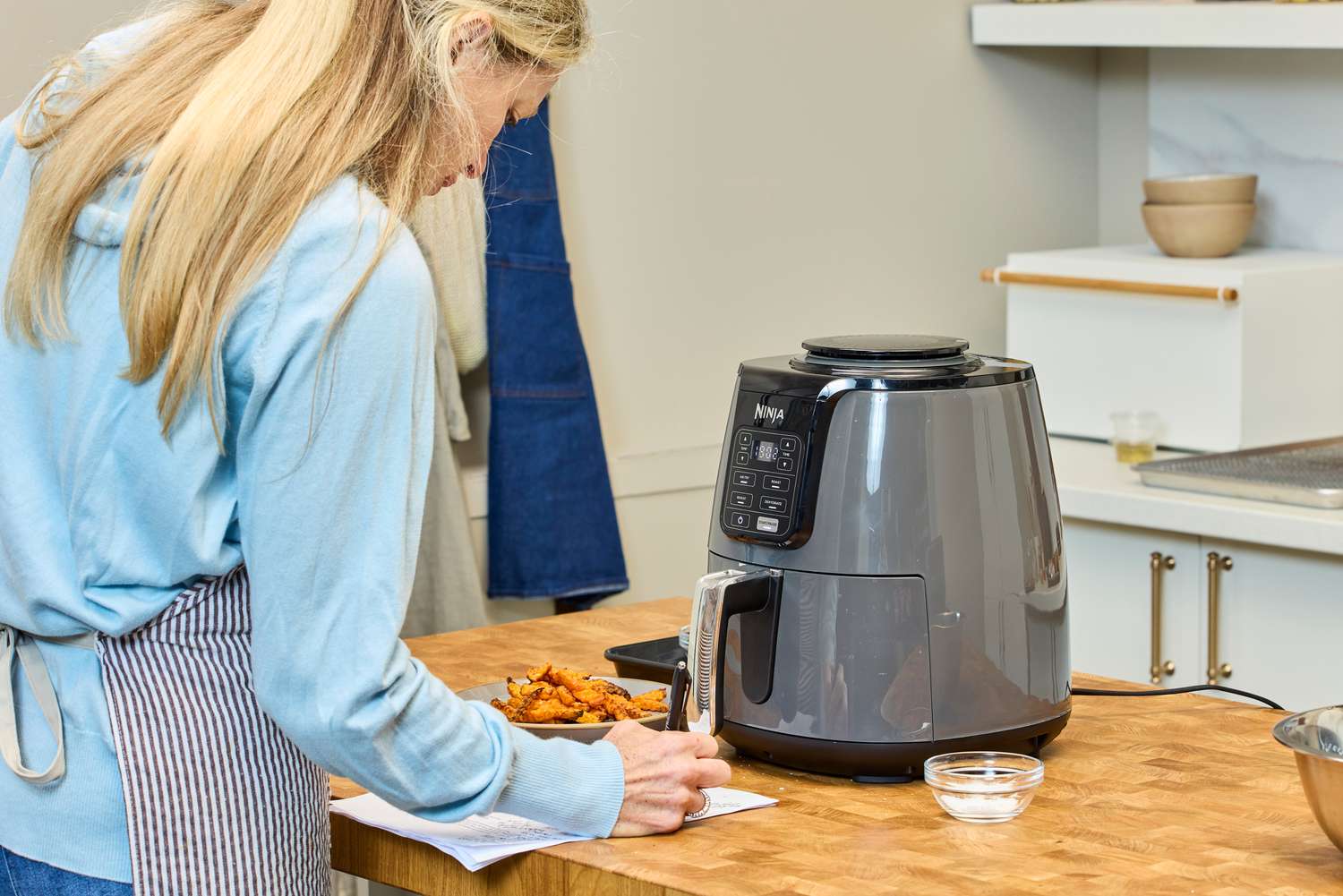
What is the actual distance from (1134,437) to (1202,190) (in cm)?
47

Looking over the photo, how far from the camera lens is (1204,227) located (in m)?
3.00

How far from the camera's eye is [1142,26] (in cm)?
308

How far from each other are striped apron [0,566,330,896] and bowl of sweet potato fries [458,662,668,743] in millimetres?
250

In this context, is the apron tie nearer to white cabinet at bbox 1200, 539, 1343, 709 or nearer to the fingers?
the fingers

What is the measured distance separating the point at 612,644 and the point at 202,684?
730 millimetres

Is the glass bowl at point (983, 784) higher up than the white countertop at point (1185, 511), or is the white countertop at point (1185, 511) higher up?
the glass bowl at point (983, 784)

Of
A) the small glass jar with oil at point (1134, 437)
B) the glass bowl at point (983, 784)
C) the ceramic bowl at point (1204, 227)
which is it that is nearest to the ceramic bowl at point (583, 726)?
the glass bowl at point (983, 784)

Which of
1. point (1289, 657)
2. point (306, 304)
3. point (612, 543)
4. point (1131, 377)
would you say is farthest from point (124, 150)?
point (1131, 377)

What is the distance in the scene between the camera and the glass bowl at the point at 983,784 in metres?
1.21

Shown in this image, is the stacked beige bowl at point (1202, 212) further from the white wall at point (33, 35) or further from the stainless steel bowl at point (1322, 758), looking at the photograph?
the stainless steel bowl at point (1322, 758)

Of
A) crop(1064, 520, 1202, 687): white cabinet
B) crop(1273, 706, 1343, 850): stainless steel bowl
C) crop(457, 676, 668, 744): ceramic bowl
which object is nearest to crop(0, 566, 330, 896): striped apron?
crop(457, 676, 668, 744): ceramic bowl

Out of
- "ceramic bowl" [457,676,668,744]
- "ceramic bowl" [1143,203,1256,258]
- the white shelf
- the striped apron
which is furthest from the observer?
"ceramic bowl" [1143,203,1256,258]

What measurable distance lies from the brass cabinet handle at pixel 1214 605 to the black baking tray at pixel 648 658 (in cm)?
115

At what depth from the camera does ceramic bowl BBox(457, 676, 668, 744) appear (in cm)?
131
